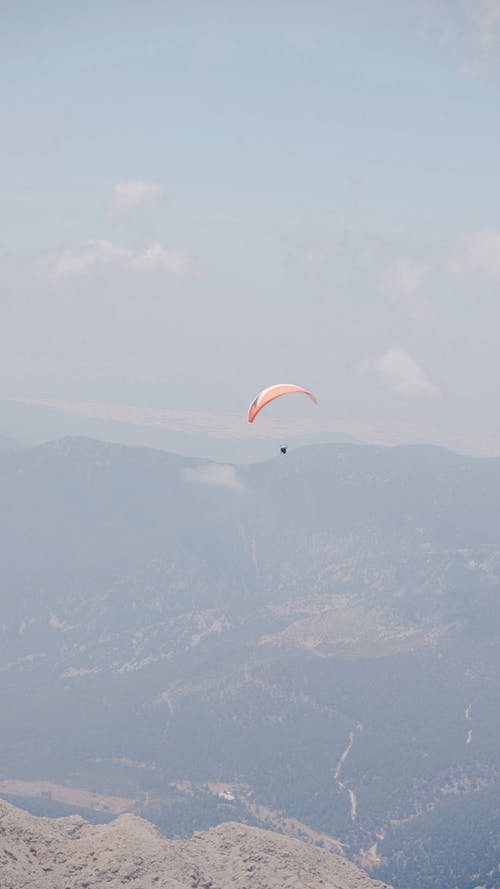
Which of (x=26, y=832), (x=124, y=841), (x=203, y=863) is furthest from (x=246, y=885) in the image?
(x=26, y=832)

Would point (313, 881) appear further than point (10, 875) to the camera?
Yes

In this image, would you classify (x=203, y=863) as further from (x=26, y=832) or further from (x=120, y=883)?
(x=26, y=832)

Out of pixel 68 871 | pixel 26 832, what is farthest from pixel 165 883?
pixel 26 832

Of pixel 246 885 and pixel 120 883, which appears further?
pixel 246 885

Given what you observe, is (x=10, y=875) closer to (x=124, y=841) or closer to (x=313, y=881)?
(x=124, y=841)

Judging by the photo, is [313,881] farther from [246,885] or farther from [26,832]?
[26,832]

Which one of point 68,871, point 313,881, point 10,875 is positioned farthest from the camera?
point 313,881

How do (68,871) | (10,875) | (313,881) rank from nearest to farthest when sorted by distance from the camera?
(10,875), (68,871), (313,881)

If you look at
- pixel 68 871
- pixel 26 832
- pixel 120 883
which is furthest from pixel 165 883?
pixel 26 832
